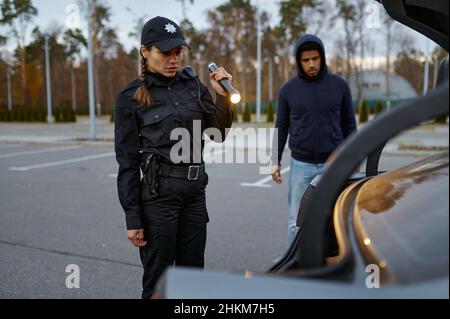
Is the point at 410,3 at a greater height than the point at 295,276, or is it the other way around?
the point at 410,3

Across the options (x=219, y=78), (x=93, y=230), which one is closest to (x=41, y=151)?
(x=93, y=230)

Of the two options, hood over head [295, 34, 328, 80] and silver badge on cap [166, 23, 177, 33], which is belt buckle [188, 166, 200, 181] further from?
hood over head [295, 34, 328, 80]

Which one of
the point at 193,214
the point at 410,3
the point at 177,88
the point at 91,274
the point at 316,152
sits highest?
the point at 410,3

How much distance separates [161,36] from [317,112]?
5.04 ft

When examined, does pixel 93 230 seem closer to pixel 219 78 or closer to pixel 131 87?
pixel 131 87

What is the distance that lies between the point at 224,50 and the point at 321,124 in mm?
47507

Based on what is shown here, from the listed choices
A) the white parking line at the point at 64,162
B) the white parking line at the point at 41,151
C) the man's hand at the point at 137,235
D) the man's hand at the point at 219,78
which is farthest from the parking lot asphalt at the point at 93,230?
the white parking line at the point at 41,151

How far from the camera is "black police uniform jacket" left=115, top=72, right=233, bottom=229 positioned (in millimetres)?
2186

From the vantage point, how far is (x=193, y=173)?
2275 mm

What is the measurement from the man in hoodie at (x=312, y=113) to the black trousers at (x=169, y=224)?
44.1 inches

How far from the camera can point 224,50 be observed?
49250mm

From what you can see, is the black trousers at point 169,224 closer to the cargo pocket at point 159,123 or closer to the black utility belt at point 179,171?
the black utility belt at point 179,171

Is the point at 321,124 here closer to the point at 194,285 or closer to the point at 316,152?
the point at 316,152
